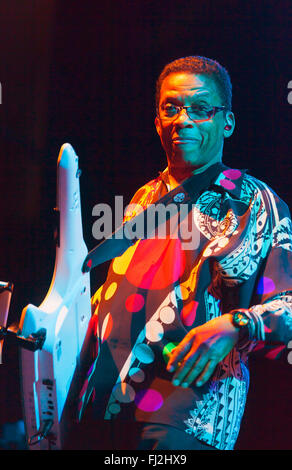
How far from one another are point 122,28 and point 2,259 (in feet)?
3.65

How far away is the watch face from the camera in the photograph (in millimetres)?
1160

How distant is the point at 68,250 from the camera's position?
138cm

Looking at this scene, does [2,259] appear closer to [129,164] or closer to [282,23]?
[129,164]

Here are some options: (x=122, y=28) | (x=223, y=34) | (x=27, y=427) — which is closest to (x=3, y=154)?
(x=122, y=28)

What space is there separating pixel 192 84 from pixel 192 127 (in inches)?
5.7

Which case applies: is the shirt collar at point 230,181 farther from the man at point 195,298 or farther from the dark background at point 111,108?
the dark background at point 111,108

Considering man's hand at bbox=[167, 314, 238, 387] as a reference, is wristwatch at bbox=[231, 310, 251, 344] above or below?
above

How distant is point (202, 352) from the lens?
115 centimetres

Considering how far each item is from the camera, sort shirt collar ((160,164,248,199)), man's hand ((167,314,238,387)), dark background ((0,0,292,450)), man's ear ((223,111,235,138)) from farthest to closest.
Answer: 1. dark background ((0,0,292,450))
2. man's ear ((223,111,235,138))
3. shirt collar ((160,164,248,199))
4. man's hand ((167,314,238,387))

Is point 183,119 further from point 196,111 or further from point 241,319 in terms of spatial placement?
point 241,319

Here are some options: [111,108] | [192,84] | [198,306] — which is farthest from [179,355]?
[111,108]

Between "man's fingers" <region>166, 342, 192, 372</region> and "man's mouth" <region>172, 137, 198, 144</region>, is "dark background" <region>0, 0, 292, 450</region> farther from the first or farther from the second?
"man's fingers" <region>166, 342, 192, 372</region>

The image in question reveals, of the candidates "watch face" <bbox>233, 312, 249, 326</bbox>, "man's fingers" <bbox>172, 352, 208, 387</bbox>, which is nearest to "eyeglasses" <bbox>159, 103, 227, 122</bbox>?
"watch face" <bbox>233, 312, 249, 326</bbox>

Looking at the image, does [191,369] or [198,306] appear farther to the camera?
[198,306]
